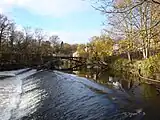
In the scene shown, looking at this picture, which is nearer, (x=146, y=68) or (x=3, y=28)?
(x=146, y=68)

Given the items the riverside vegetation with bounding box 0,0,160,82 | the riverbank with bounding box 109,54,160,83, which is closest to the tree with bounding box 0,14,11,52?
the riverside vegetation with bounding box 0,0,160,82

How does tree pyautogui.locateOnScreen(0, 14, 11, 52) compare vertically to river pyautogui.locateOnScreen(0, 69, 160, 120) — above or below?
above

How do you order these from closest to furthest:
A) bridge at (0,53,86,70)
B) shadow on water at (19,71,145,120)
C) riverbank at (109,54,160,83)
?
shadow on water at (19,71,145,120)
riverbank at (109,54,160,83)
bridge at (0,53,86,70)

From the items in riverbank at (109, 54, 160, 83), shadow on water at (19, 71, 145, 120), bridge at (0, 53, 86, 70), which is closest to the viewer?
shadow on water at (19, 71, 145, 120)

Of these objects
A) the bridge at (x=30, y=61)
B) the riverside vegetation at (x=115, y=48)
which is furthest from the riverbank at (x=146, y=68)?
the bridge at (x=30, y=61)

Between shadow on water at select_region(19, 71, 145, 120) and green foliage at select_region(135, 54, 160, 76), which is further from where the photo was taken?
green foliage at select_region(135, 54, 160, 76)

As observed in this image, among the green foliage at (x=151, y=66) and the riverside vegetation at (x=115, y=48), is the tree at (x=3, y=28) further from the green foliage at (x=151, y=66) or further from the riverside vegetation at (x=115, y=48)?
the green foliage at (x=151, y=66)

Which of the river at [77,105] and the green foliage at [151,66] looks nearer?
the river at [77,105]

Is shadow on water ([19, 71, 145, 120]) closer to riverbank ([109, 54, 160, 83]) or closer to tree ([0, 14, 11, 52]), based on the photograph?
riverbank ([109, 54, 160, 83])

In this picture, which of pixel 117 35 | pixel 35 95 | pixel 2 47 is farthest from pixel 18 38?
pixel 35 95

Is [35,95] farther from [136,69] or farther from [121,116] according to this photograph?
[136,69]

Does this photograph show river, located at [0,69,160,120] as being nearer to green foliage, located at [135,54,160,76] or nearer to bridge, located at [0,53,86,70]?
green foliage, located at [135,54,160,76]

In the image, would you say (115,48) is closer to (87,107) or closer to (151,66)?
(151,66)

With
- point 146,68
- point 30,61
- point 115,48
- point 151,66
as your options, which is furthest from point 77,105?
point 30,61
